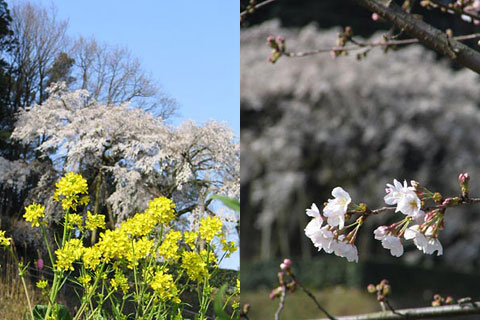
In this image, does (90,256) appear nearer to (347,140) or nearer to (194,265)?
(194,265)

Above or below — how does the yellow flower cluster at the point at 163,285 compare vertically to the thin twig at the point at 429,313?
below

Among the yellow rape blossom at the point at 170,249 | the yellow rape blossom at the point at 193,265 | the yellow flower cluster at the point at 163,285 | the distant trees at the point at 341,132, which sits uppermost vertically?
the distant trees at the point at 341,132

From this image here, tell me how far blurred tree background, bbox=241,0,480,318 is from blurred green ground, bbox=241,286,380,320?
0.09 metres

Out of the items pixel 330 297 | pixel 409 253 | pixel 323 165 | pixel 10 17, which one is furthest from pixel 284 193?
pixel 10 17

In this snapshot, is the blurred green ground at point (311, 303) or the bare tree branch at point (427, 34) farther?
the blurred green ground at point (311, 303)

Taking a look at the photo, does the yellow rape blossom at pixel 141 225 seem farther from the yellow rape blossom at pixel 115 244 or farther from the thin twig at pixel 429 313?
the thin twig at pixel 429 313

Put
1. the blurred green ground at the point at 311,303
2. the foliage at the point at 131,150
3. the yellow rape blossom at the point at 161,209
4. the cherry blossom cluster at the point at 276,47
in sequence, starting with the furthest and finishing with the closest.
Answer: the foliage at the point at 131,150
the blurred green ground at the point at 311,303
the yellow rape blossom at the point at 161,209
the cherry blossom cluster at the point at 276,47

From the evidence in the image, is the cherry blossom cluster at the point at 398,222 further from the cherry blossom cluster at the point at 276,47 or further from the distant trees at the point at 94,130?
the distant trees at the point at 94,130

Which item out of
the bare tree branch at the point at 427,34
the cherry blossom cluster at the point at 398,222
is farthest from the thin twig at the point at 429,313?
the bare tree branch at the point at 427,34

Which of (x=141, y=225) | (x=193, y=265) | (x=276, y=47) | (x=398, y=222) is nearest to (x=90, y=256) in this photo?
(x=141, y=225)

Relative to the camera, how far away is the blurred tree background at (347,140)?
3.61 meters

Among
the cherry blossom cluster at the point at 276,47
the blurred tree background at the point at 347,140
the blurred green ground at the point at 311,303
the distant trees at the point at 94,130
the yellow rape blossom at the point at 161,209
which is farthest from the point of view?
the distant trees at the point at 94,130

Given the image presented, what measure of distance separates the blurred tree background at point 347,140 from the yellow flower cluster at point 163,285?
1811 millimetres

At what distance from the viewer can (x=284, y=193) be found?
144 inches
